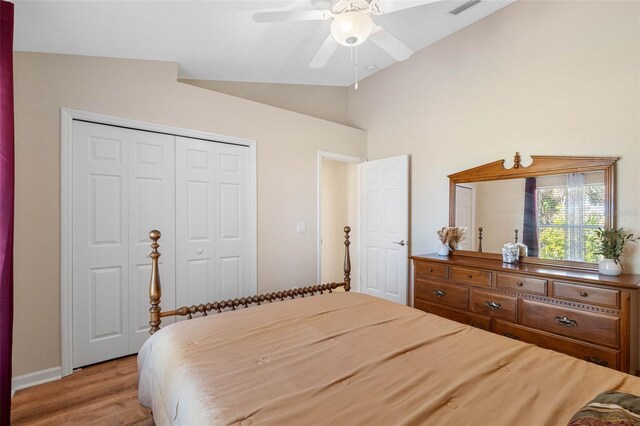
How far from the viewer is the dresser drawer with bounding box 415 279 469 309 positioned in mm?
2730

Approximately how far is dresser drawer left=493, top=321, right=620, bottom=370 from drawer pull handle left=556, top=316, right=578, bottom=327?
0.10 meters

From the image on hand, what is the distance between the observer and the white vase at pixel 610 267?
2.15 m

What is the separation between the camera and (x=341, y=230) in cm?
522

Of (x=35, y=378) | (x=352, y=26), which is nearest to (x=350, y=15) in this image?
(x=352, y=26)

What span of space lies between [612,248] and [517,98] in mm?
1515

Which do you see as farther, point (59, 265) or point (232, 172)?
point (232, 172)

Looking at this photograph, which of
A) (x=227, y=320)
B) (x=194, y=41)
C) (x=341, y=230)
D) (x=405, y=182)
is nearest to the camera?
(x=227, y=320)

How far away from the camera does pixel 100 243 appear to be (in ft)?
8.62

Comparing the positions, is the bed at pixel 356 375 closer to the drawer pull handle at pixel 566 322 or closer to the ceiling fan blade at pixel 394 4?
the drawer pull handle at pixel 566 322

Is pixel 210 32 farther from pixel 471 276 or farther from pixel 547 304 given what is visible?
pixel 547 304

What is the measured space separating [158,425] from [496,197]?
10.3 ft

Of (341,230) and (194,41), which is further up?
(194,41)

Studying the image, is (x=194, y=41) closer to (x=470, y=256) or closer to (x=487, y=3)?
(x=487, y=3)

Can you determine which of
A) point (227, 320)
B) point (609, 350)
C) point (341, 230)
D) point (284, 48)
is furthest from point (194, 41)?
point (609, 350)
